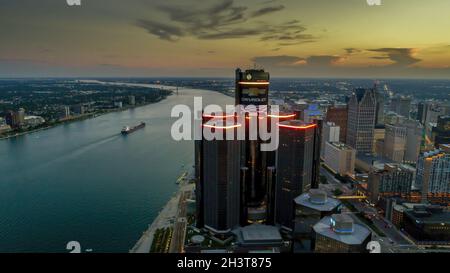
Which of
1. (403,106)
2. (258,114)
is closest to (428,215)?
(258,114)

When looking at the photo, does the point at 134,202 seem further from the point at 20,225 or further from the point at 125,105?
the point at 125,105

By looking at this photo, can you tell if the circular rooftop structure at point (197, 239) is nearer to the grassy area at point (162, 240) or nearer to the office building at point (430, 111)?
the grassy area at point (162, 240)

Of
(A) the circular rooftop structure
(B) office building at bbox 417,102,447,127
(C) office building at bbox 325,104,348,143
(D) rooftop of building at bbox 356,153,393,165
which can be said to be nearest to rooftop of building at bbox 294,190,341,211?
(A) the circular rooftop structure

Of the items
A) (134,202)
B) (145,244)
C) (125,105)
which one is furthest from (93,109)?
(145,244)

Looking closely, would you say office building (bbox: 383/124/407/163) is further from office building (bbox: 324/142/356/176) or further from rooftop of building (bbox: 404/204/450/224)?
rooftop of building (bbox: 404/204/450/224)

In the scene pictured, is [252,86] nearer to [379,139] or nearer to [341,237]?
[341,237]

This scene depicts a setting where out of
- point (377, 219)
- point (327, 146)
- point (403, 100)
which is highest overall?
point (403, 100)
